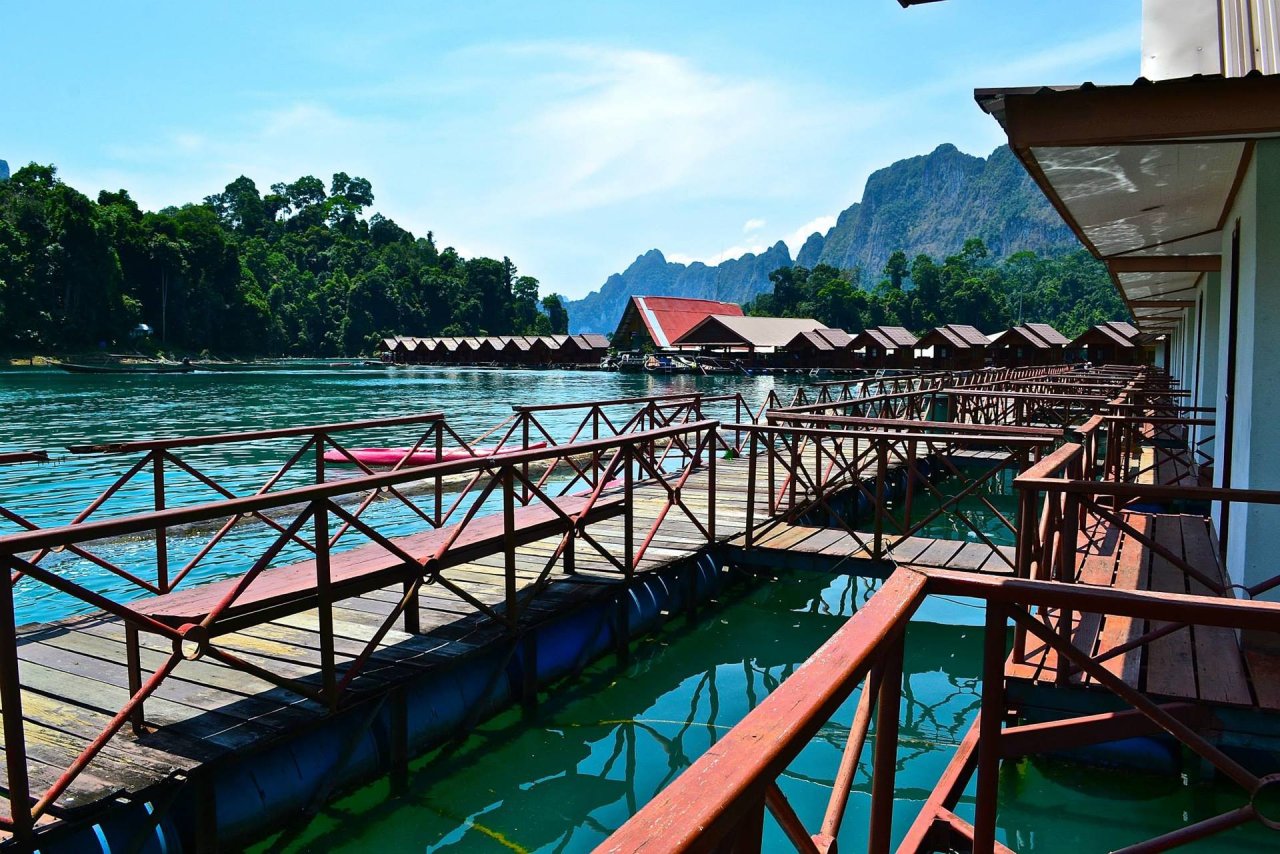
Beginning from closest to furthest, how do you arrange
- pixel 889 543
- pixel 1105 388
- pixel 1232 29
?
pixel 1232 29 → pixel 889 543 → pixel 1105 388

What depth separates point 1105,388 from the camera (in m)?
14.1

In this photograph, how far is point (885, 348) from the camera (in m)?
65.1

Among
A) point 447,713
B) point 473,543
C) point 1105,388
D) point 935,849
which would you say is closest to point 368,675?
point 447,713

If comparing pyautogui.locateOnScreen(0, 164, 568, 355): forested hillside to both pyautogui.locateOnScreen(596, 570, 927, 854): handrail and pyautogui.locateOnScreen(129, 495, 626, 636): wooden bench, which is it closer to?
pyautogui.locateOnScreen(129, 495, 626, 636): wooden bench

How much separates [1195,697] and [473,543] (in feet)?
13.6

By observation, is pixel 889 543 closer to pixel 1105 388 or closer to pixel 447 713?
pixel 447 713

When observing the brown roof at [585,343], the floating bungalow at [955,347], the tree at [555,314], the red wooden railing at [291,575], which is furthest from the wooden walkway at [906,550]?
the tree at [555,314]

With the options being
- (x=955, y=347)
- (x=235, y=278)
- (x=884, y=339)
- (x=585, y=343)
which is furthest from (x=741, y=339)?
(x=235, y=278)

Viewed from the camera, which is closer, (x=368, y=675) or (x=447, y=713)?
(x=368, y=675)

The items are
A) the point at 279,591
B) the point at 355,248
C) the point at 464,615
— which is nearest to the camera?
the point at 279,591

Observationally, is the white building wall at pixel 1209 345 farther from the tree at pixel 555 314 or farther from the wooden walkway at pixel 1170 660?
the tree at pixel 555 314

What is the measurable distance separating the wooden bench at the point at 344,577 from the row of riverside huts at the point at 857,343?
4784cm

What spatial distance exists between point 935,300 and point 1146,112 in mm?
93579

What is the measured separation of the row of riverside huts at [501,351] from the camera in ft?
285
